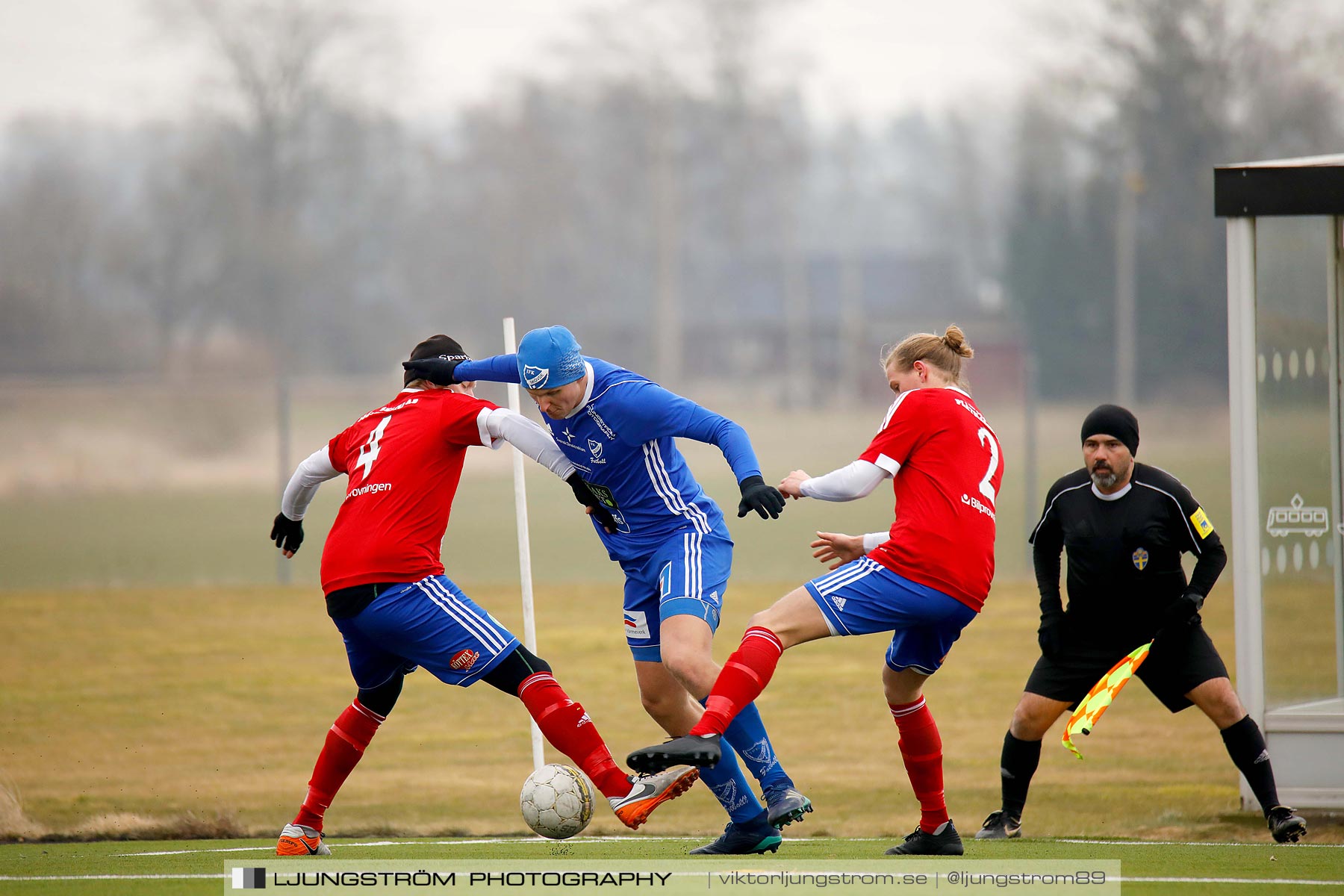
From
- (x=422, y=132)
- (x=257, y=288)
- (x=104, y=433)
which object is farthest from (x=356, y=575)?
(x=422, y=132)

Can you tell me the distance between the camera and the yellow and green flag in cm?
595

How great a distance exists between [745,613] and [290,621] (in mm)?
4928

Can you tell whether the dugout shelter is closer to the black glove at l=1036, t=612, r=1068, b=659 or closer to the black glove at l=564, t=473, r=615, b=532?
the black glove at l=1036, t=612, r=1068, b=659

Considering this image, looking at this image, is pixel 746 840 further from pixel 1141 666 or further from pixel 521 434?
pixel 1141 666

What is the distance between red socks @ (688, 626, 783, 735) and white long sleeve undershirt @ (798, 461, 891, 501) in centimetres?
56

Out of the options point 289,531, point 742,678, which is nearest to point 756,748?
point 742,678

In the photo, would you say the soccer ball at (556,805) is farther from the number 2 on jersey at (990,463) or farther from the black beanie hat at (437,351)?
the number 2 on jersey at (990,463)

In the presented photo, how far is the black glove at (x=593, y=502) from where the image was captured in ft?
19.0

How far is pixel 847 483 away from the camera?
17.1 ft

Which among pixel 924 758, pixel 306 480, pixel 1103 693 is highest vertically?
pixel 306 480

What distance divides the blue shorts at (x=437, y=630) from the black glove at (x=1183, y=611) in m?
3.00

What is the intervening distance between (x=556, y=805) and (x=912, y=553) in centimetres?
172

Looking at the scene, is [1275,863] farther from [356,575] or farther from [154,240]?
[154,240]

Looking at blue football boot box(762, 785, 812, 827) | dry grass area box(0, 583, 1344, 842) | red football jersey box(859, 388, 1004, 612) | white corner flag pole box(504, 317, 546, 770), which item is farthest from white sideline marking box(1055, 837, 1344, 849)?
white corner flag pole box(504, 317, 546, 770)
